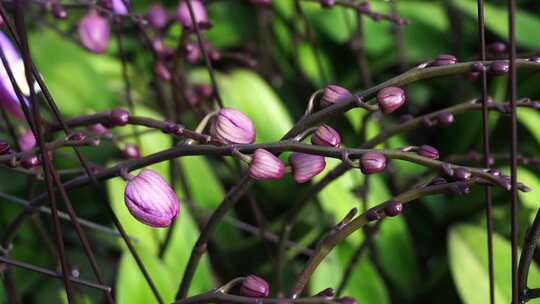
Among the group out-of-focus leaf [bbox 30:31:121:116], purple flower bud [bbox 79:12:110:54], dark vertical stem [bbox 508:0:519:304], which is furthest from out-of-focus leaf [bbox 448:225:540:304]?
out-of-focus leaf [bbox 30:31:121:116]

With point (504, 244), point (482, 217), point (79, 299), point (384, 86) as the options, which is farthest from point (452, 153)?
point (384, 86)

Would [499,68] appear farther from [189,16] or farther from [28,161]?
[189,16]

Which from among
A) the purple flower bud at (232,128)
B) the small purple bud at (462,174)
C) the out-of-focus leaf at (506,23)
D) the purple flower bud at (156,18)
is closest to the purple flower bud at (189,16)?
the purple flower bud at (156,18)

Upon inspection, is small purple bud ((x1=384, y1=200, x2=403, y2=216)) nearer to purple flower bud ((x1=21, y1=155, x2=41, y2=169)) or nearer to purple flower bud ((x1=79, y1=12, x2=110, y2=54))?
purple flower bud ((x1=21, y1=155, x2=41, y2=169))

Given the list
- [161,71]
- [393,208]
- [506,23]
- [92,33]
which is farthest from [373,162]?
[506,23]

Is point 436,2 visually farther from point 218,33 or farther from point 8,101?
point 8,101

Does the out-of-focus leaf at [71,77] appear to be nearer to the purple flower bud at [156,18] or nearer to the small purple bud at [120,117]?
the purple flower bud at [156,18]
